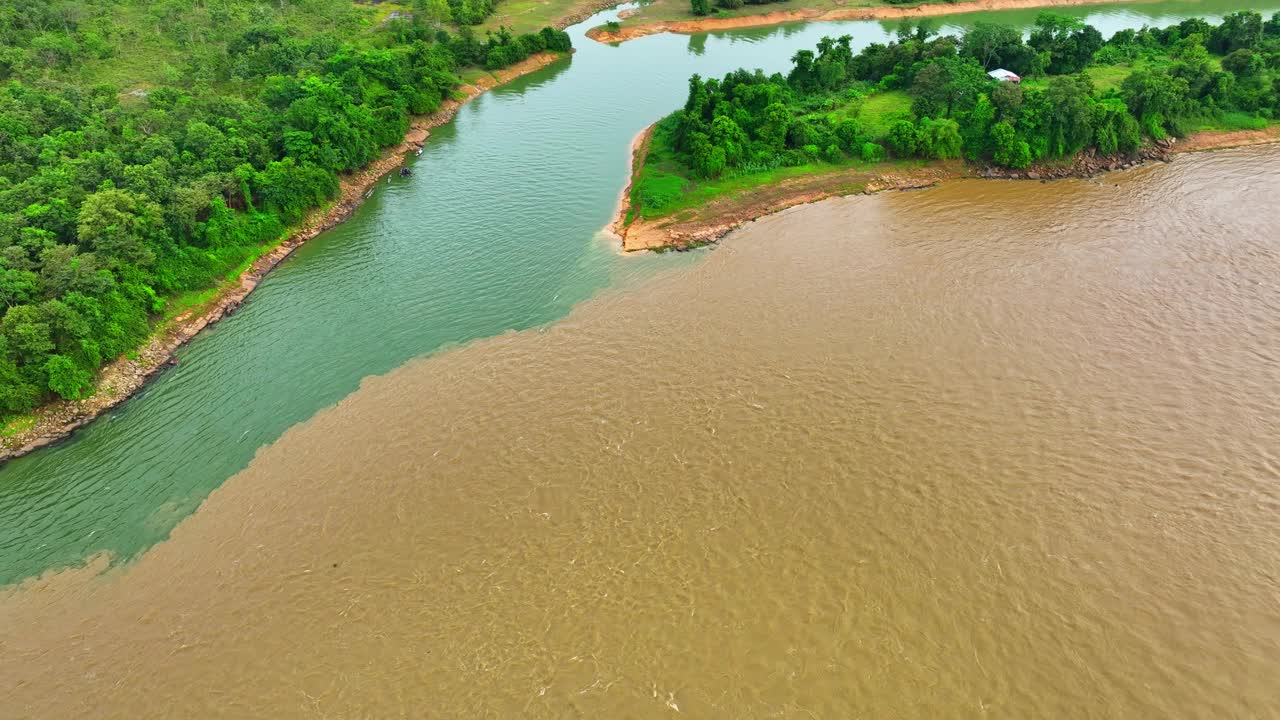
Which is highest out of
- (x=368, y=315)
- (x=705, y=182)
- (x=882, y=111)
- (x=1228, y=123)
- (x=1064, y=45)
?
(x=1064, y=45)

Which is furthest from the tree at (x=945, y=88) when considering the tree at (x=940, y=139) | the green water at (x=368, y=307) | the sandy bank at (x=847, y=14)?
the sandy bank at (x=847, y=14)

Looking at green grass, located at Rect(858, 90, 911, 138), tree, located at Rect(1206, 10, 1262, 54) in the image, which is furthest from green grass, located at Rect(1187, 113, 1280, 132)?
green grass, located at Rect(858, 90, 911, 138)

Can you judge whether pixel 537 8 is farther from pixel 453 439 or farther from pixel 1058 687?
pixel 1058 687

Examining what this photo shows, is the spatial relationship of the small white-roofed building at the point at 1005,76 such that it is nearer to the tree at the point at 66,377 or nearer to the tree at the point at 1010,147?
the tree at the point at 1010,147

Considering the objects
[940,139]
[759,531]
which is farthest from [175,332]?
[940,139]

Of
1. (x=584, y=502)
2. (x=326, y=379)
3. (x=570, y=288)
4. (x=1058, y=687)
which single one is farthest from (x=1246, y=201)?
(x=326, y=379)

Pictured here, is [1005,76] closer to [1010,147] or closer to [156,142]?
[1010,147]
